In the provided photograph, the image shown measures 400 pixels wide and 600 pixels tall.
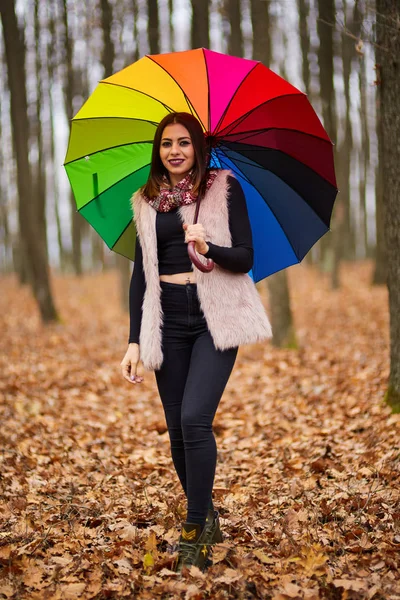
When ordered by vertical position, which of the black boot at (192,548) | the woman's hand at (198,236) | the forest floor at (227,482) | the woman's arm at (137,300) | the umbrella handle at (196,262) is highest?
the woman's hand at (198,236)

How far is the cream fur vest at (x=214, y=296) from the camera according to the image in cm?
350

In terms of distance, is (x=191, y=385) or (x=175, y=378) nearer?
(x=191, y=385)

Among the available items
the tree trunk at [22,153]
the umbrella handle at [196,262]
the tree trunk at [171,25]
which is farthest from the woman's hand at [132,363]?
the tree trunk at [171,25]

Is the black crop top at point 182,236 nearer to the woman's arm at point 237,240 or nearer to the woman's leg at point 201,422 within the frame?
the woman's arm at point 237,240

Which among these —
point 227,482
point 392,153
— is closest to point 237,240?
point 227,482

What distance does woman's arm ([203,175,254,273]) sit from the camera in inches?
136

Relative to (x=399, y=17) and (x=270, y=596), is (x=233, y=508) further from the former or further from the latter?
(x=399, y=17)

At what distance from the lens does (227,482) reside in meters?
5.09

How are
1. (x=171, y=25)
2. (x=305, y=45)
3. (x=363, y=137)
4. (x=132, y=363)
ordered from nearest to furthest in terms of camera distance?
(x=132, y=363)
(x=171, y=25)
(x=305, y=45)
(x=363, y=137)

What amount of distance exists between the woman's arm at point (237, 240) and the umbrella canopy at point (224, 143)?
406mm

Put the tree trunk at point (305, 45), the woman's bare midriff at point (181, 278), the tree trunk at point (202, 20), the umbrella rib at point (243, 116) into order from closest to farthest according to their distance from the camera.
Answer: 1. the woman's bare midriff at point (181, 278)
2. the umbrella rib at point (243, 116)
3. the tree trunk at point (202, 20)
4. the tree trunk at point (305, 45)

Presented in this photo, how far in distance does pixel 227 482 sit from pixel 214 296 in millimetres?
2215

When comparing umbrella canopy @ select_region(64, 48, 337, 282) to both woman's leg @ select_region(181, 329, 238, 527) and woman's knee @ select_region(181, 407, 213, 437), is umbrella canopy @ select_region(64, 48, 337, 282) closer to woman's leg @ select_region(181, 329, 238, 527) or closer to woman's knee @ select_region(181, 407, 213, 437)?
woman's leg @ select_region(181, 329, 238, 527)

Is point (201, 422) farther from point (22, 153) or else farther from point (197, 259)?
point (22, 153)
